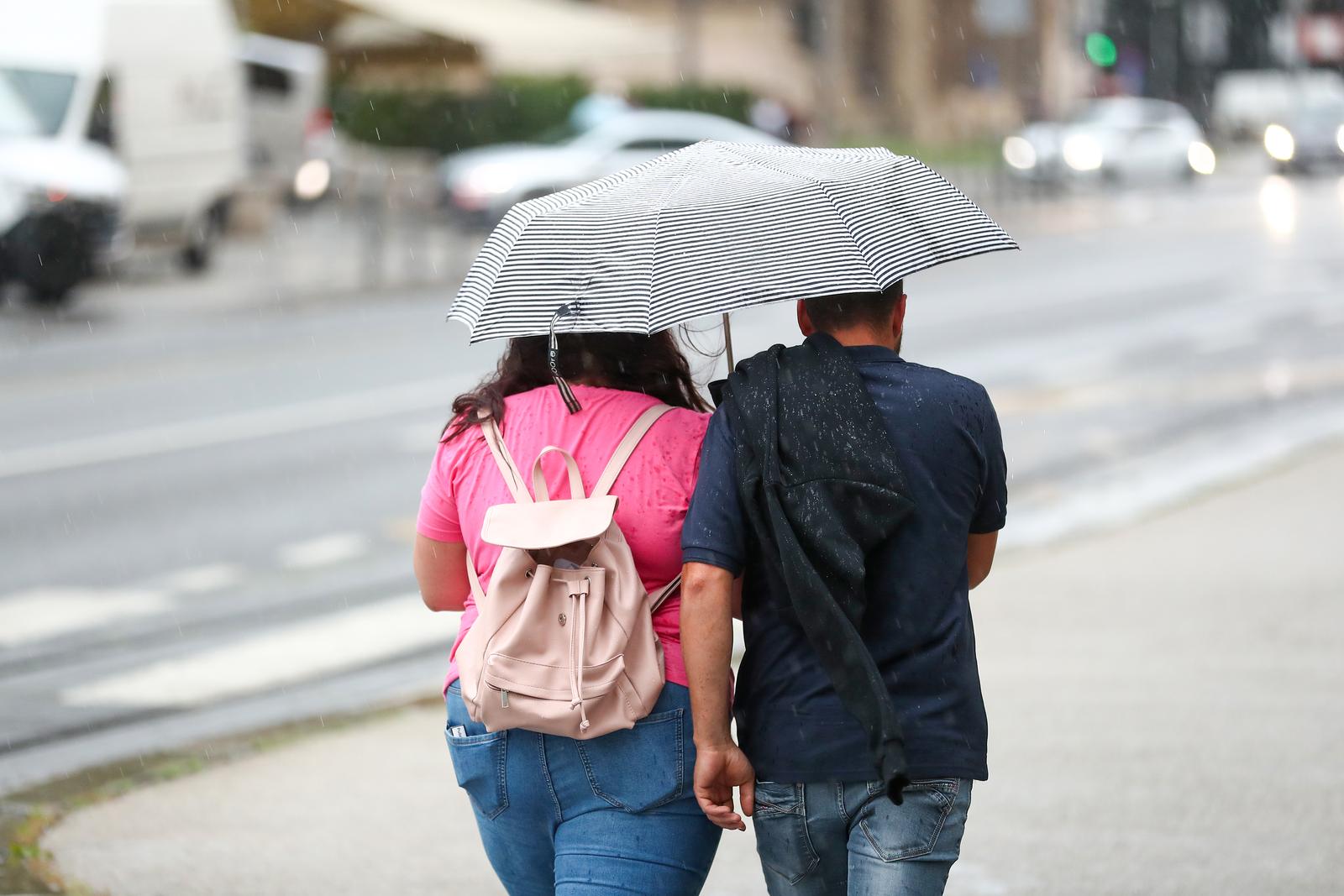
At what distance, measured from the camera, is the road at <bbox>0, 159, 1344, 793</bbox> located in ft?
22.0

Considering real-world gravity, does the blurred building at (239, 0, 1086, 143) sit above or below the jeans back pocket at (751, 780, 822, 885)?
above

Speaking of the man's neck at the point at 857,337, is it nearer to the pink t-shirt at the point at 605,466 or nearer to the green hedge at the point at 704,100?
the pink t-shirt at the point at 605,466

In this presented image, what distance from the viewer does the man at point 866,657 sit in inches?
102

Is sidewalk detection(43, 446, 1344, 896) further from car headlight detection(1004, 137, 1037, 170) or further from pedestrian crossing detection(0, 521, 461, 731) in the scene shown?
car headlight detection(1004, 137, 1037, 170)

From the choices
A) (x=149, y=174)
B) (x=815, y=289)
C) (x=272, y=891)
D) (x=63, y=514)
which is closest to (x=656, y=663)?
(x=815, y=289)

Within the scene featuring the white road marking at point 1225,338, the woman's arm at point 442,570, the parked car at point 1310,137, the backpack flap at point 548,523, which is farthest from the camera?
the parked car at point 1310,137

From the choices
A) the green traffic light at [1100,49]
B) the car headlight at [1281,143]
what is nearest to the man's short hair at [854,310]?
the green traffic light at [1100,49]

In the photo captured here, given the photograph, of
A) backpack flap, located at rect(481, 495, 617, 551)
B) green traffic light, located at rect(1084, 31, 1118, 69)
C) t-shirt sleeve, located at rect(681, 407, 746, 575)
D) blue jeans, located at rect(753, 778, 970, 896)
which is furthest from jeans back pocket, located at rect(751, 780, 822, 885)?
green traffic light, located at rect(1084, 31, 1118, 69)

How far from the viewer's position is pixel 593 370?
2844 mm

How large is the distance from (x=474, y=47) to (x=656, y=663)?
28.7 metres

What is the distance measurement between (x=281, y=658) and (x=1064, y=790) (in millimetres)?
3233

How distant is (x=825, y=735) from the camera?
2.62m

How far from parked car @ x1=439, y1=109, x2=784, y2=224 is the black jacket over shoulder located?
20831mm

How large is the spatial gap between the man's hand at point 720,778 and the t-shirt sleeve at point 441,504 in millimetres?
543
